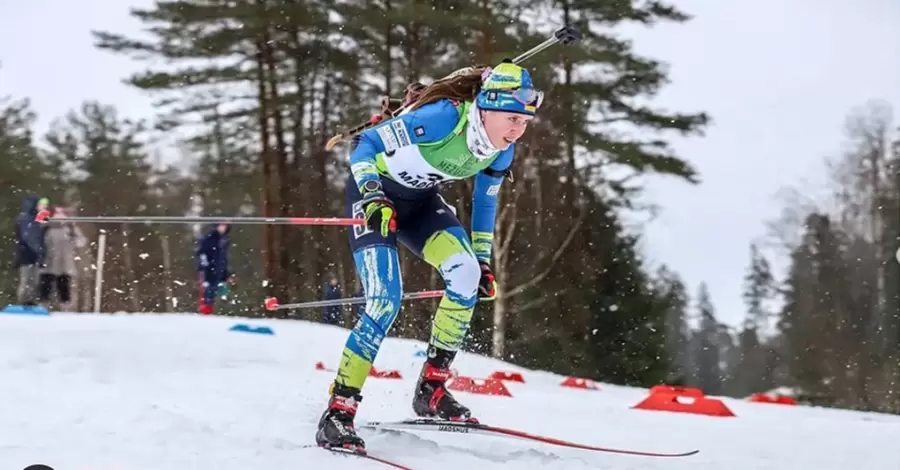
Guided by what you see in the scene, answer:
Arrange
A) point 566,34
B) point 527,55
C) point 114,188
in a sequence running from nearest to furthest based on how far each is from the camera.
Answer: point 527,55 < point 566,34 < point 114,188

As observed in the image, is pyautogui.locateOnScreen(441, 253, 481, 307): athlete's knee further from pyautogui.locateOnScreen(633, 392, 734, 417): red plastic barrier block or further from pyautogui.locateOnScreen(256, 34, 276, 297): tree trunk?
pyautogui.locateOnScreen(256, 34, 276, 297): tree trunk

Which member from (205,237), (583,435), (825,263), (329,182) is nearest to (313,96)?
(329,182)

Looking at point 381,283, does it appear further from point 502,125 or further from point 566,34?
point 566,34

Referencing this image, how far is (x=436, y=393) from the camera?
3926 millimetres

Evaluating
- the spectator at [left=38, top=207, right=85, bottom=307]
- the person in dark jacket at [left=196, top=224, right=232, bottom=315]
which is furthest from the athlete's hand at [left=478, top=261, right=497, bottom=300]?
the person in dark jacket at [left=196, top=224, right=232, bottom=315]

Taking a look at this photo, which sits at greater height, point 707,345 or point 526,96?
point 526,96

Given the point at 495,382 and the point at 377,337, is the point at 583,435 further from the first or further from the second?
the point at 495,382

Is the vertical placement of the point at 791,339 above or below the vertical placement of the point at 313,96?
below

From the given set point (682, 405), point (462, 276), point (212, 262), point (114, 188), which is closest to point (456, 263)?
point (462, 276)

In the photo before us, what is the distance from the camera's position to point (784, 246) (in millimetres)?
31672

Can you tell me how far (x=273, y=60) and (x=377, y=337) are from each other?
16.2 m

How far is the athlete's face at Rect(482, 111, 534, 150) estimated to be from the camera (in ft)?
11.9

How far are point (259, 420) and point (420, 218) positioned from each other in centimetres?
118

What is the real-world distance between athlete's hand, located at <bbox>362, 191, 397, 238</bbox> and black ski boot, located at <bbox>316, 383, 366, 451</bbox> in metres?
0.64
